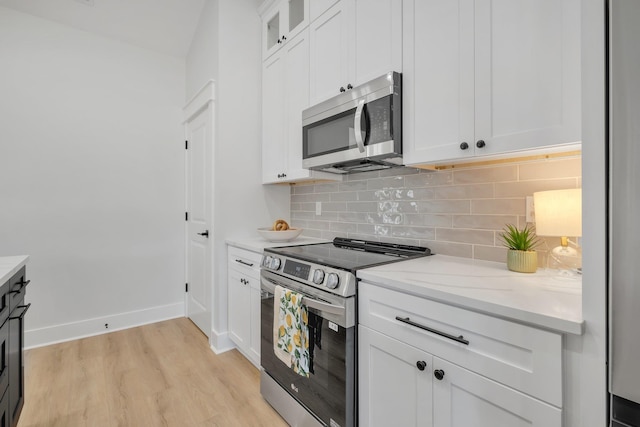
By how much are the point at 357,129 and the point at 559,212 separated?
0.98 metres

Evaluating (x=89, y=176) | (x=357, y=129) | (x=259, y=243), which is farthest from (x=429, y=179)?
(x=89, y=176)

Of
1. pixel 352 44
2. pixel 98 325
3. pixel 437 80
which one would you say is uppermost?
pixel 352 44

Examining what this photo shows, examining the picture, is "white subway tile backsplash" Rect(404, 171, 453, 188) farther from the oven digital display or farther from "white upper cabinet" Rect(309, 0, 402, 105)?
the oven digital display

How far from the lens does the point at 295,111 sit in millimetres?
2326

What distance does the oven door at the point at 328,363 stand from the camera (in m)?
1.38

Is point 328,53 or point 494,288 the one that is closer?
point 494,288

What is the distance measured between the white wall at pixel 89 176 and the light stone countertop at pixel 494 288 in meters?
2.76

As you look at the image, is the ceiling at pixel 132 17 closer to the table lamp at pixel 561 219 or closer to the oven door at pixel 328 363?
the oven door at pixel 328 363

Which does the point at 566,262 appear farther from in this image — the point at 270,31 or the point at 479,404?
the point at 270,31

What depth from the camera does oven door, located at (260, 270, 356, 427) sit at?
1.38m

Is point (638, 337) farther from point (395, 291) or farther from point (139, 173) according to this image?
point (139, 173)

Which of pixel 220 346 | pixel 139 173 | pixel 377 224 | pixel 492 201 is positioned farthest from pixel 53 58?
pixel 492 201

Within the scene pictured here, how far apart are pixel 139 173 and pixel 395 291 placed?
2.99 metres

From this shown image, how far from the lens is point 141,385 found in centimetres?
213
